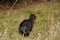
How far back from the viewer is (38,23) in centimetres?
962

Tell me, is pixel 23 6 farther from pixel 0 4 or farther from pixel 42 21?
pixel 42 21

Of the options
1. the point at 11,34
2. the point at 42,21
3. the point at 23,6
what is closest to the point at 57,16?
the point at 42,21

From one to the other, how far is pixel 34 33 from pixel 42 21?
1135 mm

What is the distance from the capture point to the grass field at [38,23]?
824 cm

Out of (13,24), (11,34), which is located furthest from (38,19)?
(11,34)

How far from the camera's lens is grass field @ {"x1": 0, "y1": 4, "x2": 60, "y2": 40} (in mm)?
8242

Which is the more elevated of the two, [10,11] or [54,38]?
[54,38]

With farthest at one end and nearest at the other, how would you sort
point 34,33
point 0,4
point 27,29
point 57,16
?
point 0,4 → point 57,16 → point 34,33 → point 27,29

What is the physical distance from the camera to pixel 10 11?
10.5 meters

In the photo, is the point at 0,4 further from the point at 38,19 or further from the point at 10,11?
the point at 38,19

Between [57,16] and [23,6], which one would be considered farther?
[23,6]

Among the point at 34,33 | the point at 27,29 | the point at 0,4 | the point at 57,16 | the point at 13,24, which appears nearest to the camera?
the point at 27,29

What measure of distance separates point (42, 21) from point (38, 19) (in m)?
0.22

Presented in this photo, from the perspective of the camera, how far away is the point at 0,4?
36.0 feet
